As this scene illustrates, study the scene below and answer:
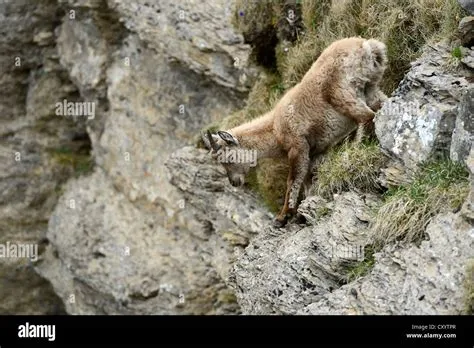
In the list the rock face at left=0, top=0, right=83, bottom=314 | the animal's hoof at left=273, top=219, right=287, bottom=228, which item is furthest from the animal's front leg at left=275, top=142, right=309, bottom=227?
the rock face at left=0, top=0, right=83, bottom=314

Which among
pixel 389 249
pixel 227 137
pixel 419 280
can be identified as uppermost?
pixel 419 280

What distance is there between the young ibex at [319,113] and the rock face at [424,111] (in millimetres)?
869

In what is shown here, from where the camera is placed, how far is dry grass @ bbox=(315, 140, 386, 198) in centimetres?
1152

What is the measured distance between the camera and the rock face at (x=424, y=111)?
1052 cm

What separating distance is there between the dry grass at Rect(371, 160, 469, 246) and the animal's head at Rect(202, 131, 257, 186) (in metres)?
3.57

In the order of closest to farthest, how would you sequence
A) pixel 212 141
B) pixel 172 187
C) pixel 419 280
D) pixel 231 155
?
pixel 419 280, pixel 212 141, pixel 231 155, pixel 172 187

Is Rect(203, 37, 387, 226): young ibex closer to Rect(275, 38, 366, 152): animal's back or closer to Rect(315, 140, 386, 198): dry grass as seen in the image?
Rect(275, 38, 366, 152): animal's back

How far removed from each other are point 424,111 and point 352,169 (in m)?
1.39

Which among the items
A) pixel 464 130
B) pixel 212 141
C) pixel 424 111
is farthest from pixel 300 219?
pixel 464 130

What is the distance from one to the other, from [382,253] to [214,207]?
5.96 metres

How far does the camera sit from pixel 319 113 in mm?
12547

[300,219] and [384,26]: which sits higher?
[384,26]

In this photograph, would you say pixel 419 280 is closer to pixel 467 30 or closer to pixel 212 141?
pixel 467 30

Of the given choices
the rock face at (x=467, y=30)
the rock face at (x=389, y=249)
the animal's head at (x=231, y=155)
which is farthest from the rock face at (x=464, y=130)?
the animal's head at (x=231, y=155)
